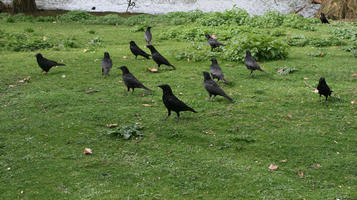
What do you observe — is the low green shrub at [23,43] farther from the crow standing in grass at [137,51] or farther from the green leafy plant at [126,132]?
the green leafy plant at [126,132]

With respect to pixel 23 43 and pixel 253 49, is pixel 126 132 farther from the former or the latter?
pixel 23 43

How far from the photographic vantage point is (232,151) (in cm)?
689

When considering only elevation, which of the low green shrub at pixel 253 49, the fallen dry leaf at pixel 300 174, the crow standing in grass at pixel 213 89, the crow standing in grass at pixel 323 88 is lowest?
the fallen dry leaf at pixel 300 174

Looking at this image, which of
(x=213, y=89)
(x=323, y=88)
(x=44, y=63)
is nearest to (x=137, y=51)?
(x=44, y=63)

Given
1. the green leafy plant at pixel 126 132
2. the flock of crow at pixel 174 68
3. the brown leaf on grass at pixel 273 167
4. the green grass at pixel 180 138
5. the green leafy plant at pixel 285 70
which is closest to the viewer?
the green grass at pixel 180 138

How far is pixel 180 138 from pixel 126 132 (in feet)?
3.30

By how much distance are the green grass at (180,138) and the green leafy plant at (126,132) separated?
14 cm

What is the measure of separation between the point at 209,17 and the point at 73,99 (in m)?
11.2

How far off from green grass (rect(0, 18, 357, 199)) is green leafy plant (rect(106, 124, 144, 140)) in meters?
0.14

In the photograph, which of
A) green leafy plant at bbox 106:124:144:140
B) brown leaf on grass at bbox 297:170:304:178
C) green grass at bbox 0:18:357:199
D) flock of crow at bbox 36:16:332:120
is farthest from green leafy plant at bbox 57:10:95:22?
brown leaf on grass at bbox 297:170:304:178

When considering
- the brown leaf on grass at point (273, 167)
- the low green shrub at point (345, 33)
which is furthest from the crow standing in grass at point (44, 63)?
the low green shrub at point (345, 33)

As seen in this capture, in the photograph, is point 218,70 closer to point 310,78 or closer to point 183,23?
point 310,78

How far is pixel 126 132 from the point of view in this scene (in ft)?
24.1

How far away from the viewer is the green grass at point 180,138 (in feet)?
19.0
